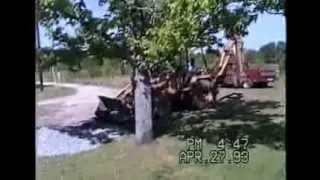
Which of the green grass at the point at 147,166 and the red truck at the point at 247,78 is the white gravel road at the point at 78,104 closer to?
the green grass at the point at 147,166

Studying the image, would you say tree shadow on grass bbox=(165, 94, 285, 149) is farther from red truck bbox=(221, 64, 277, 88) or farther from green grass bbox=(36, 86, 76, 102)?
green grass bbox=(36, 86, 76, 102)

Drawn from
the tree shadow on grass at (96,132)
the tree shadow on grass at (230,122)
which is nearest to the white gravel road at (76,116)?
the tree shadow on grass at (96,132)

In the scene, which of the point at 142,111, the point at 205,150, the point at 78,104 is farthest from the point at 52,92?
the point at 205,150

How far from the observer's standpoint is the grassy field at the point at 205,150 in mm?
898

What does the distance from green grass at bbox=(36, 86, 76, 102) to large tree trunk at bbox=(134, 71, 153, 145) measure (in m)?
0.13

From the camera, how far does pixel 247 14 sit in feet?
3.07

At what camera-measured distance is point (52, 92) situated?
92 cm

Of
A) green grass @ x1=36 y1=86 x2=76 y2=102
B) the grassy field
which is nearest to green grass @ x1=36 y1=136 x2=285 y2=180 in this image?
the grassy field

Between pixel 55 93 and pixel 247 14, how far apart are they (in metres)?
0.42

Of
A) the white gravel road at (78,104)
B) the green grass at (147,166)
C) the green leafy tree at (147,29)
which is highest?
the green leafy tree at (147,29)

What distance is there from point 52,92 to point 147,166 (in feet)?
0.79

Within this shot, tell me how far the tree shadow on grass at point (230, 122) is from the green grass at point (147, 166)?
0.8 inches

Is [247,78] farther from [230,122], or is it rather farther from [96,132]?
[96,132]
